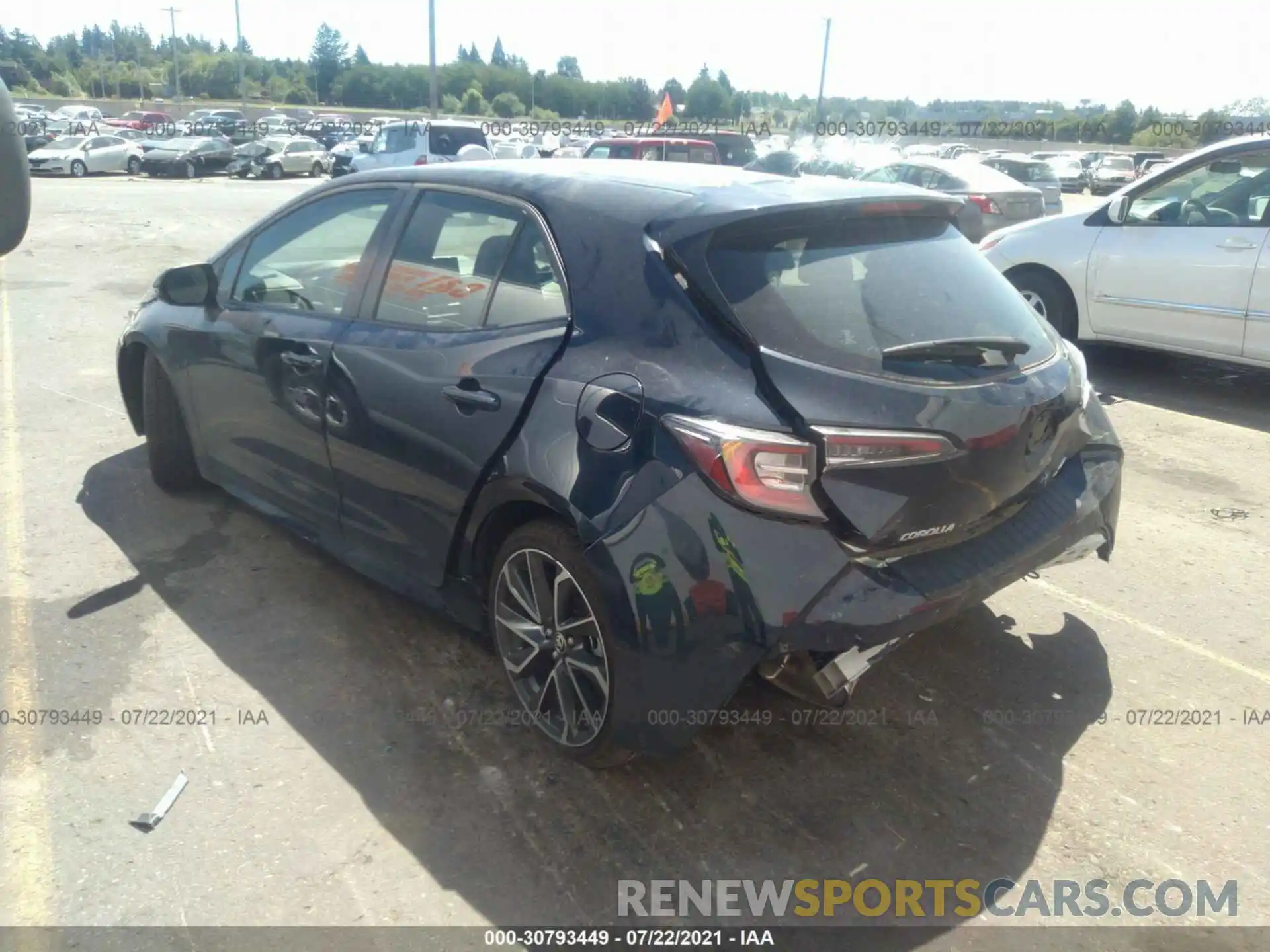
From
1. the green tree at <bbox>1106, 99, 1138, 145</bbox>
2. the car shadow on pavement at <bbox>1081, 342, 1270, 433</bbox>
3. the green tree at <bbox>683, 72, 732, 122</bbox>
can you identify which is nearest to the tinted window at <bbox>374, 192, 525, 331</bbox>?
the car shadow on pavement at <bbox>1081, 342, 1270, 433</bbox>

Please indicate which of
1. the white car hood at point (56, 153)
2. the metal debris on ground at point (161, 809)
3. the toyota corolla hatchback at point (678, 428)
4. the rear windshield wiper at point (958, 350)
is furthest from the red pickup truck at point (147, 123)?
the rear windshield wiper at point (958, 350)

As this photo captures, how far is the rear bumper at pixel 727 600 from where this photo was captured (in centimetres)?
262

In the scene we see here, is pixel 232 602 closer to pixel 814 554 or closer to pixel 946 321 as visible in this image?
pixel 814 554

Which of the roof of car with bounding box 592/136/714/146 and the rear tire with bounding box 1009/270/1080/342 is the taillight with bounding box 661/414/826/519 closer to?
the rear tire with bounding box 1009/270/1080/342

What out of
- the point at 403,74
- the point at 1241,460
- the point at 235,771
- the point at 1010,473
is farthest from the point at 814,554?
the point at 403,74

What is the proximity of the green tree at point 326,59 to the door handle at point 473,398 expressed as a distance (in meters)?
120

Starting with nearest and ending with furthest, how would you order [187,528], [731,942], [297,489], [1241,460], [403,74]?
[731,942]
[297,489]
[187,528]
[1241,460]
[403,74]

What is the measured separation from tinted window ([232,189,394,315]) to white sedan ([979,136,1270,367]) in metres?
5.41

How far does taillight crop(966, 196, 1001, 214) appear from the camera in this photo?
14430 millimetres

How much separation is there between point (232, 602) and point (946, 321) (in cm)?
289

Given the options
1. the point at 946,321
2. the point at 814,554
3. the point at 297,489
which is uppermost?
the point at 946,321

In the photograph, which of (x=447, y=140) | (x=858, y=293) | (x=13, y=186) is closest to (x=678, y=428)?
(x=858, y=293)

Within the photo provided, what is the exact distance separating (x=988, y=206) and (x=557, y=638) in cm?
1315

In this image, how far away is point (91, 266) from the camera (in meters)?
12.7
